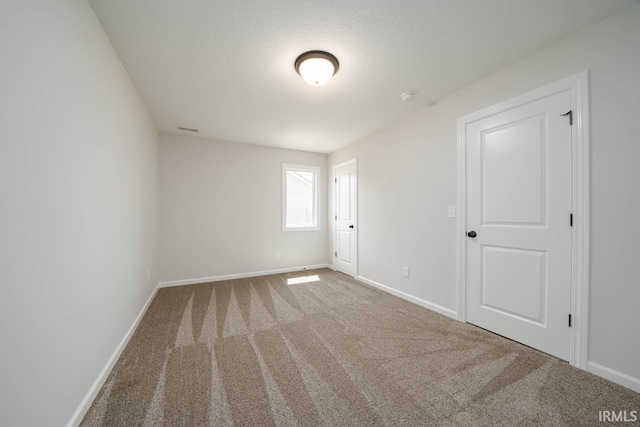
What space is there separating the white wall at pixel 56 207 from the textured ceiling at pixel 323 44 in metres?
0.42

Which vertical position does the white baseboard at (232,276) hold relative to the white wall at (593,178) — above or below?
below

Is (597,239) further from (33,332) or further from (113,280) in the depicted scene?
(113,280)

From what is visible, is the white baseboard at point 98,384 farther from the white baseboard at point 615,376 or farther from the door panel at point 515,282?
the white baseboard at point 615,376

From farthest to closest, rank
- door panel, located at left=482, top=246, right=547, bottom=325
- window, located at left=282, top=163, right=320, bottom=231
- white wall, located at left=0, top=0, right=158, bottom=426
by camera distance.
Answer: window, located at left=282, top=163, right=320, bottom=231 → door panel, located at left=482, top=246, right=547, bottom=325 → white wall, located at left=0, top=0, right=158, bottom=426

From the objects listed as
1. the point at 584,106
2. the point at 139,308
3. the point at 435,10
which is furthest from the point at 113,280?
the point at 584,106

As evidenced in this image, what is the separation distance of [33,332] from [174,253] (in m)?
3.14

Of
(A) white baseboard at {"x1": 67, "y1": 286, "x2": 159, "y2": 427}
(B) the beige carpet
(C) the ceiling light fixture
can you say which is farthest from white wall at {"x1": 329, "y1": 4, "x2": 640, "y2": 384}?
A: (A) white baseboard at {"x1": 67, "y1": 286, "x2": 159, "y2": 427}

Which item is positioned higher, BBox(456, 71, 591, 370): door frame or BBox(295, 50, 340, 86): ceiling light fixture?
BBox(295, 50, 340, 86): ceiling light fixture

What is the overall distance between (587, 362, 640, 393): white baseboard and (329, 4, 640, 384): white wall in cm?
3

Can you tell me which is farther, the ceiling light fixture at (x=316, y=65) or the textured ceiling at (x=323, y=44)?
the ceiling light fixture at (x=316, y=65)

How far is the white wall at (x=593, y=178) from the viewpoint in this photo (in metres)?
1.54

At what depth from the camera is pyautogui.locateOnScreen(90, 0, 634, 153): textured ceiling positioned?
1.54 metres

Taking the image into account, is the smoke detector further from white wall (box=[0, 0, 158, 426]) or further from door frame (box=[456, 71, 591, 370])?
white wall (box=[0, 0, 158, 426])

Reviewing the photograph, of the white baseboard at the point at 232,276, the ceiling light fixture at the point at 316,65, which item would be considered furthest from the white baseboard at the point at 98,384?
the ceiling light fixture at the point at 316,65
